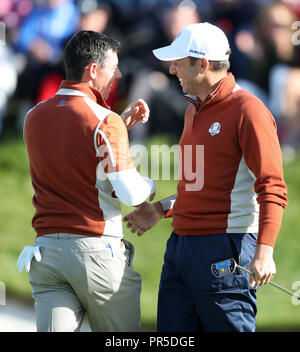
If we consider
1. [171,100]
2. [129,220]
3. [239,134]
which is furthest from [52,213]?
[171,100]

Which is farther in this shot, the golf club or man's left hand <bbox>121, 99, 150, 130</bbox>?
man's left hand <bbox>121, 99, 150, 130</bbox>

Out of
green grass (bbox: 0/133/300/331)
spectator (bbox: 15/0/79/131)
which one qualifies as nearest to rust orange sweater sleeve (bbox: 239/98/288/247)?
green grass (bbox: 0/133/300/331)

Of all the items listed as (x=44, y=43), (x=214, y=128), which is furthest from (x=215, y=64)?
(x=44, y=43)

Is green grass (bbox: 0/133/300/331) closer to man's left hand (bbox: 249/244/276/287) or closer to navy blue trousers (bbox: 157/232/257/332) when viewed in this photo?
navy blue trousers (bbox: 157/232/257/332)

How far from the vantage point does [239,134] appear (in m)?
2.94

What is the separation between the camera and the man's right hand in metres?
3.38

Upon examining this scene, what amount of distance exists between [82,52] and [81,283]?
0.96 meters

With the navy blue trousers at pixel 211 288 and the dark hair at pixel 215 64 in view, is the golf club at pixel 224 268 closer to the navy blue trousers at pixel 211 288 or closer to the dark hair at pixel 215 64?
the navy blue trousers at pixel 211 288

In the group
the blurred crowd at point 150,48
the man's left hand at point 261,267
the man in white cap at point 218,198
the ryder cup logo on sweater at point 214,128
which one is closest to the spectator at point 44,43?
the blurred crowd at point 150,48

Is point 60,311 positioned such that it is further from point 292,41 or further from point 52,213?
point 292,41

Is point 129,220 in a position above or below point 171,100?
below

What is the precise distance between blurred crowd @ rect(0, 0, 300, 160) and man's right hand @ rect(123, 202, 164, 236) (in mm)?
3877

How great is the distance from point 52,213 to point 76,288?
1.06 ft

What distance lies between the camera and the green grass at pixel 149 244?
5.25m
